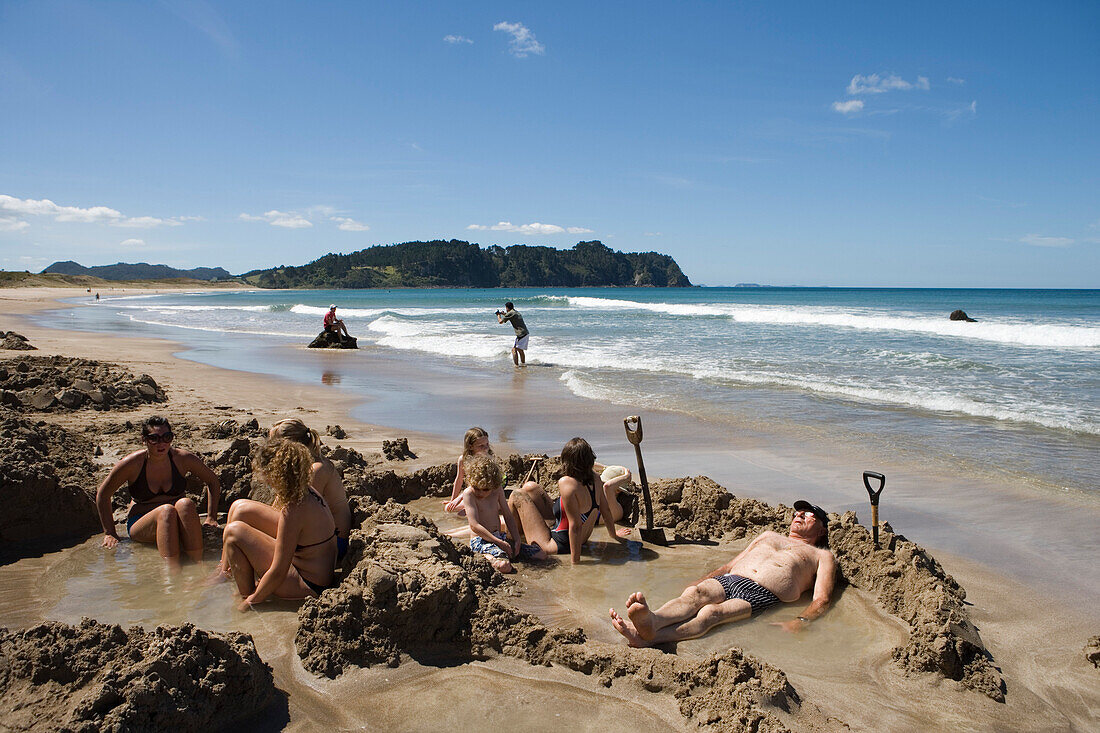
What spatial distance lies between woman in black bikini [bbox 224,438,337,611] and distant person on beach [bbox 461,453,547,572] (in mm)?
1092

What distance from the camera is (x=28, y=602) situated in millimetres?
4184

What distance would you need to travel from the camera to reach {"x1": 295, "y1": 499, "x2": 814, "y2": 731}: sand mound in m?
3.22

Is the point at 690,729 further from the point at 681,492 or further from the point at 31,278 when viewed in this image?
the point at 31,278

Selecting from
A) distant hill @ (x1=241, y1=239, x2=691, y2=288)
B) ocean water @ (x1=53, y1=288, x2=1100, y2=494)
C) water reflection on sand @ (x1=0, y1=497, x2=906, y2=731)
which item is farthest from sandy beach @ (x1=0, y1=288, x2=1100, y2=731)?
distant hill @ (x1=241, y1=239, x2=691, y2=288)

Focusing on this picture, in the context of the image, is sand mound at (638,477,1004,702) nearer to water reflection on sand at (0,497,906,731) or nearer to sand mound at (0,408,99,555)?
water reflection on sand at (0,497,906,731)

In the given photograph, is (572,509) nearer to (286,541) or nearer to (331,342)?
(286,541)

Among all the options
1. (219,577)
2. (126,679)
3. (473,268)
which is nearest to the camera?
(126,679)

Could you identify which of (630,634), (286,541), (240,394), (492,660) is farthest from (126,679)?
(240,394)

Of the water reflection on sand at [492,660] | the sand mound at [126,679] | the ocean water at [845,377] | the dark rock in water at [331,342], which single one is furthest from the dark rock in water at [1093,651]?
the dark rock in water at [331,342]

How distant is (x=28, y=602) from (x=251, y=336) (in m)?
24.1

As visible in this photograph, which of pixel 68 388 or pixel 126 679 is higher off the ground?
pixel 68 388

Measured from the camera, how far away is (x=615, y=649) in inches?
142

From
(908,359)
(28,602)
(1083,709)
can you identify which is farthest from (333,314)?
(1083,709)

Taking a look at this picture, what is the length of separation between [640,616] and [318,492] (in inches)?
87.4
